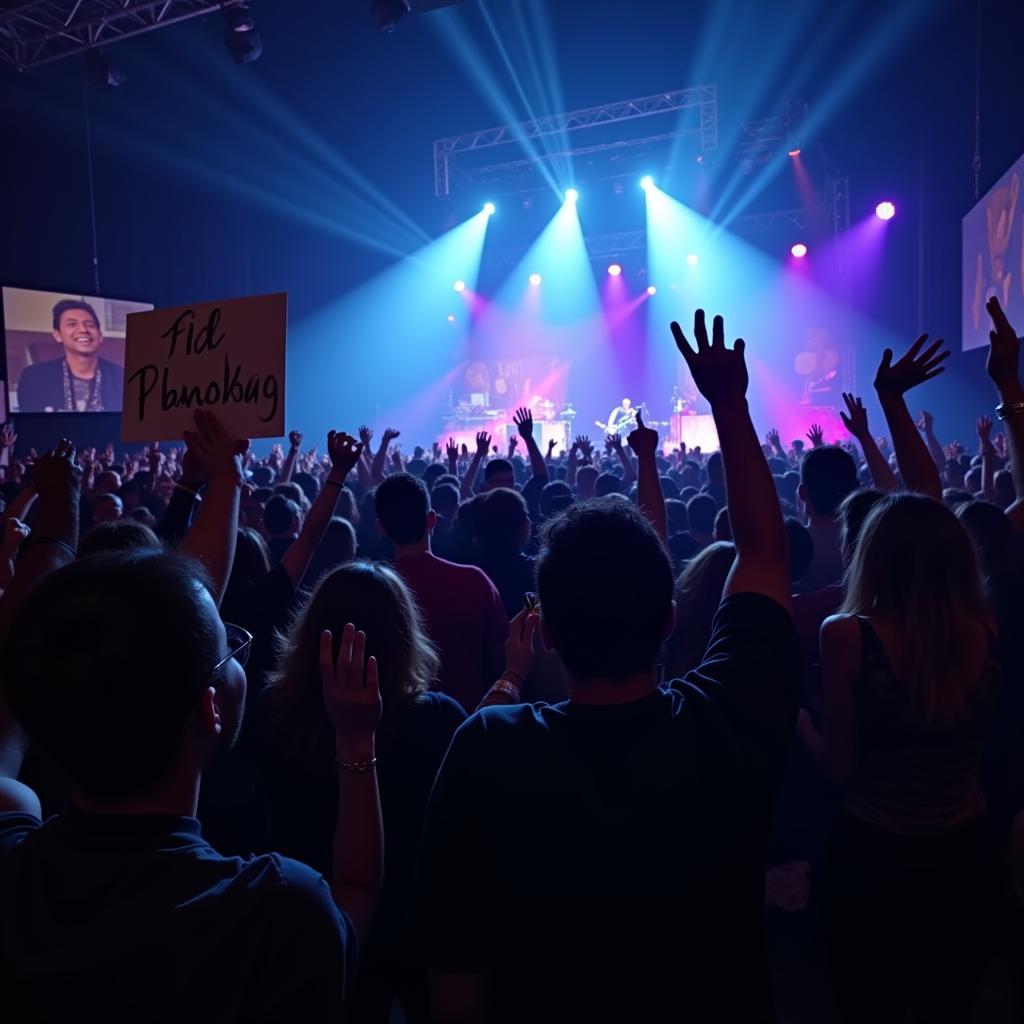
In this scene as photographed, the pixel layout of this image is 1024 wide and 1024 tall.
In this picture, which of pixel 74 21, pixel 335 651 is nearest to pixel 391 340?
pixel 74 21

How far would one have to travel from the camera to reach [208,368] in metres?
2.31

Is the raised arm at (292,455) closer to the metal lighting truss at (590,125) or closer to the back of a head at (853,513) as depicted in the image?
the back of a head at (853,513)

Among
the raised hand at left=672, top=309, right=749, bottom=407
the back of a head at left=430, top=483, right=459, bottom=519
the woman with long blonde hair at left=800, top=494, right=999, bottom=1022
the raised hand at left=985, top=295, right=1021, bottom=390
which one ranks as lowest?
the woman with long blonde hair at left=800, top=494, right=999, bottom=1022

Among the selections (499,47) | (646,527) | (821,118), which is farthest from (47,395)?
(821,118)

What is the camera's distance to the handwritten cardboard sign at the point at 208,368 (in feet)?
7.33

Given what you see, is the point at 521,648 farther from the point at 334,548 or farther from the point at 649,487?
the point at 334,548

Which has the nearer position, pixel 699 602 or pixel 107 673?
pixel 107 673

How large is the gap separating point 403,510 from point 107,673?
2323 millimetres

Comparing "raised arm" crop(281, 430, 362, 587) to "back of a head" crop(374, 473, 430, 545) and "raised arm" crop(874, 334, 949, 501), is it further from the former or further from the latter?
"raised arm" crop(874, 334, 949, 501)

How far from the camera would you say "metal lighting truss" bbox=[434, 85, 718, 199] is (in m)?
15.6

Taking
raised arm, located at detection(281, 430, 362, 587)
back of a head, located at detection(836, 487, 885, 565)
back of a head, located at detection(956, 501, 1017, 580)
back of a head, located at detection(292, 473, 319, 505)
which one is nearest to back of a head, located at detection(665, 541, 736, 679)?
back of a head, located at detection(836, 487, 885, 565)

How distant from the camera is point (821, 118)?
A: 16.4 meters

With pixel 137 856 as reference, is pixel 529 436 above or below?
above

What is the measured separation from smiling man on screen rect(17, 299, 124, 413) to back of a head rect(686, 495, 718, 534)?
11136mm
